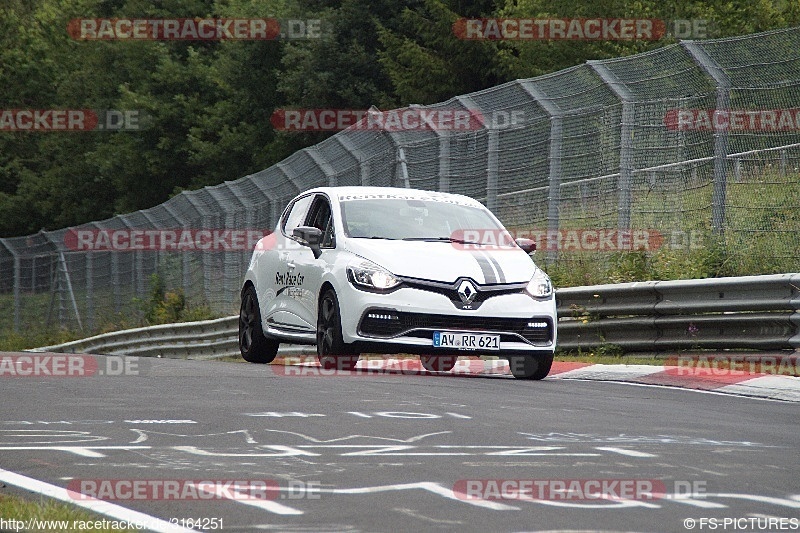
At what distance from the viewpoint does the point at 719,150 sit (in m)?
15.6

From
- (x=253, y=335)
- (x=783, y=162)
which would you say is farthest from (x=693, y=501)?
(x=253, y=335)

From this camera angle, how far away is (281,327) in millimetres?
14953

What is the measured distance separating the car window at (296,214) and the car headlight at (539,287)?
9.42 feet

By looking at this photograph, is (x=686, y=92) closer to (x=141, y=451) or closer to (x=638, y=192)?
(x=638, y=192)

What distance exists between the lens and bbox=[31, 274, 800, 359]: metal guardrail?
44.7ft

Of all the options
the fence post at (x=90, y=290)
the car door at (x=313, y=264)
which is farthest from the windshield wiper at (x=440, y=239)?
the fence post at (x=90, y=290)

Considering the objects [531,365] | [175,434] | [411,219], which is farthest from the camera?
[411,219]

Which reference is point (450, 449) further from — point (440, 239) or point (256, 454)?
point (440, 239)

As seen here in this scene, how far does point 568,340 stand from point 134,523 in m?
11.3

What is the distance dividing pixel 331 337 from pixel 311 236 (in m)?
1.12

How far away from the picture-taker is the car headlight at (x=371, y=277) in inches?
508

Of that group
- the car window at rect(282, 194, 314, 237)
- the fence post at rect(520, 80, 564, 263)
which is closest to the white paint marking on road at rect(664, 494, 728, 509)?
the car window at rect(282, 194, 314, 237)

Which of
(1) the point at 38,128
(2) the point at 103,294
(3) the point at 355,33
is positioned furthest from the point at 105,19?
(2) the point at 103,294

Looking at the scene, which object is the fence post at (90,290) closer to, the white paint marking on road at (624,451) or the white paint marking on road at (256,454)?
the white paint marking on road at (256,454)
